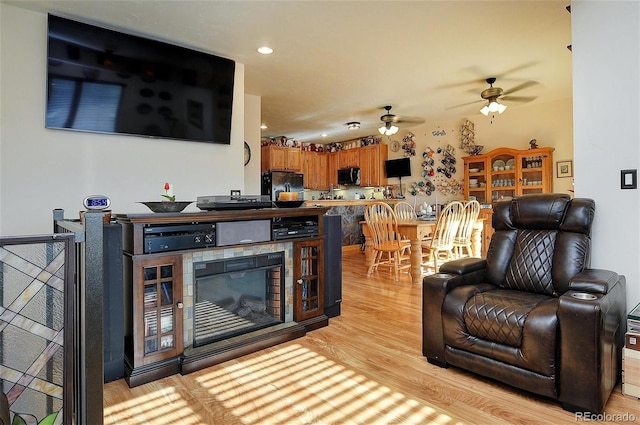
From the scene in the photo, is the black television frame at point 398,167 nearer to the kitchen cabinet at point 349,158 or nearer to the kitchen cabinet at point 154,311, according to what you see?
the kitchen cabinet at point 349,158

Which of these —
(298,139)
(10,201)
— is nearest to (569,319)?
(10,201)

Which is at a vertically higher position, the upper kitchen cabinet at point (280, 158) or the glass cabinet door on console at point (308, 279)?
the upper kitchen cabinet at point (280, 158)

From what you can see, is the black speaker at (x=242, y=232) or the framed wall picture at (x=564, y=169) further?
A: the framed wall picture at (x=564, y=169)

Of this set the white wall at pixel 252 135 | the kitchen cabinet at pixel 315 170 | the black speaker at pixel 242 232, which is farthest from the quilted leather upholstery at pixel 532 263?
the kitchen cabinet at pixel 315 170

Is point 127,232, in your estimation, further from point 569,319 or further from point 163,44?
point 569,319

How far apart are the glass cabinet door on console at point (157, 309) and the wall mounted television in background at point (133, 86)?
149 cm

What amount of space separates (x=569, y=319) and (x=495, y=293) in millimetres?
527

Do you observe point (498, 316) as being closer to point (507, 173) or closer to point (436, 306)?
point (436, 306)

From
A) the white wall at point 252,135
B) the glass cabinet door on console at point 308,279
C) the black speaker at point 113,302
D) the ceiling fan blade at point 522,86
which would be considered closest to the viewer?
the black speaker at point 113,302

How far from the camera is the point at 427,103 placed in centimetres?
566

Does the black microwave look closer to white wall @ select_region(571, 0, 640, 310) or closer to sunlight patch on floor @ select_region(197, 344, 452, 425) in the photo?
white wall @ select_region(571, 0, 640, 310)

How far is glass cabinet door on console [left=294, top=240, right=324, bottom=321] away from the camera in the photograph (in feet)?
9.25

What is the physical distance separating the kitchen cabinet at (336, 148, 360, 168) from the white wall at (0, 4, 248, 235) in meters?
5.99

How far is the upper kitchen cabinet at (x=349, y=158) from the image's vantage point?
877 cm
